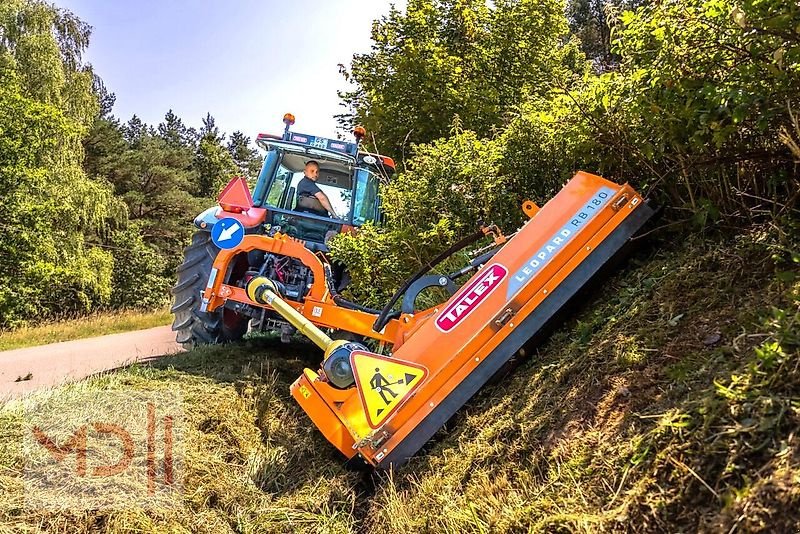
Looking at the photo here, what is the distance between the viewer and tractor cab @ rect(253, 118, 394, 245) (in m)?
5.85

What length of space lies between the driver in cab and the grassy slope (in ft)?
8.55

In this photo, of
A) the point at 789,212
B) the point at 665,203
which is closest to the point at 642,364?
the point at 789,212

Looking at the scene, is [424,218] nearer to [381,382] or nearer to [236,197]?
[236,197]

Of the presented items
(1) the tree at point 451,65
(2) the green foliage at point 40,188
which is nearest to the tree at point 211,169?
(2) the green foliage at point 40,188

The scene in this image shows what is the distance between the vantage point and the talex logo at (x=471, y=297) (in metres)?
3.17

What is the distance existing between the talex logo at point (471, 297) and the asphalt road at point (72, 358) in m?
3.32

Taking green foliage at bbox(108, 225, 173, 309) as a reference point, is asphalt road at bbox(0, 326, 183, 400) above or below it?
above

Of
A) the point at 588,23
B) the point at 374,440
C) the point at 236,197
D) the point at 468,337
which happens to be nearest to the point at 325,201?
the point at 236,197

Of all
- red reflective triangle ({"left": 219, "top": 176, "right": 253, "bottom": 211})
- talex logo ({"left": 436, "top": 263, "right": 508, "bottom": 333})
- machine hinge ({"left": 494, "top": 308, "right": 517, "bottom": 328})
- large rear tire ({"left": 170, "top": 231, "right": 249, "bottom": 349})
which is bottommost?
large rear tire ({"left": 170, "top": 231, "right": 249, "bottom": 349})

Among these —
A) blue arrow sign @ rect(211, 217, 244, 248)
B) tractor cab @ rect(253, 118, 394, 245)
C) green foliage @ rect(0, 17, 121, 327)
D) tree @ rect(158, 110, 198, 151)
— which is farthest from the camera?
tree @ rect(158, 110, 198, 151)

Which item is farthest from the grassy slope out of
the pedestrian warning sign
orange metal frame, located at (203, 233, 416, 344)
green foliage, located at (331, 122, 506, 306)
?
green foliage, located at (331, 122, 506, 306)

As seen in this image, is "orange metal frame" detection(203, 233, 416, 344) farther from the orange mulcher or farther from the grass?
the grass

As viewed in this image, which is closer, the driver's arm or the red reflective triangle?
the red reflective triangle

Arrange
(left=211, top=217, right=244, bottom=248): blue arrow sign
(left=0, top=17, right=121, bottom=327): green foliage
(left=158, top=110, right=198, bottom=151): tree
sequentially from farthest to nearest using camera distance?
(left=158, top=110, right=198, bottom=151): tree, (left=0, top=17, right=121, bottom=327): green foliage, (left=211, top=217, right=244, bottom=248): blue arrow sign
